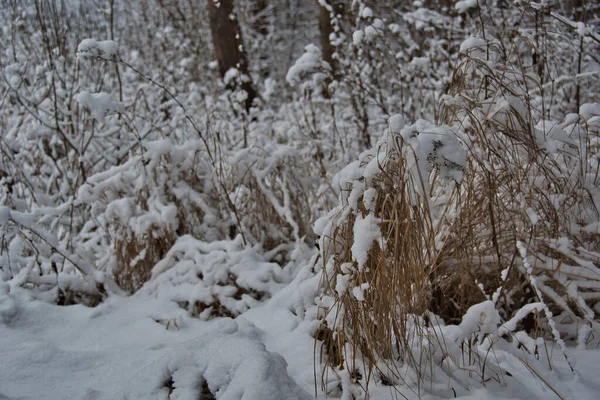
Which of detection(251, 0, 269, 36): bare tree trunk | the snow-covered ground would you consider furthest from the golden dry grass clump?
detection(251, 0, 269, 36): bare tree trunk

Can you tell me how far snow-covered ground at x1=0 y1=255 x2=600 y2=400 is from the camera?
144 cm

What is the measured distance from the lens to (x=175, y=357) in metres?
1.55

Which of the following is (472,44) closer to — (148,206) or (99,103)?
(99,103)

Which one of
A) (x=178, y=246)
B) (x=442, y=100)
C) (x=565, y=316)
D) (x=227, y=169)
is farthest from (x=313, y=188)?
(x=565, y=316)

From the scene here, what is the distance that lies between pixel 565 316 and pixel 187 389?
4.64 ft

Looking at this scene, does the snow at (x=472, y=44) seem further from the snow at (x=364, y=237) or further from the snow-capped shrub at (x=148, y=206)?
the snow-capped shrub at (x=148, y=206)

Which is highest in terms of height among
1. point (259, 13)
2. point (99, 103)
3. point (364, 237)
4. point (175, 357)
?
point (259, 13)

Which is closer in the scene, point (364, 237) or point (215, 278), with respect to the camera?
point (364, 237)

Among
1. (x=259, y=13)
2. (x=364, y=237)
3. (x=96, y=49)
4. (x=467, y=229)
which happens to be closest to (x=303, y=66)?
(x=96, y=49)

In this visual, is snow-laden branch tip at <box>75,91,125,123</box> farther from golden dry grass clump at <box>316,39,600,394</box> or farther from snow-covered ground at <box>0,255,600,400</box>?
golden dry grass clump at <box>316,39,600,394</box>

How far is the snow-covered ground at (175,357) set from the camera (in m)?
1.44

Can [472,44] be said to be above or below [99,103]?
above

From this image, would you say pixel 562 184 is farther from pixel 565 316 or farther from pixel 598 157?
pixel 565 316

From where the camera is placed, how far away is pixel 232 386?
1.40 m
